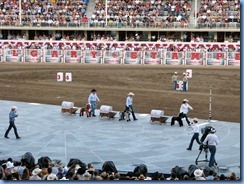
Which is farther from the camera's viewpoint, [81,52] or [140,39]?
[140,39]

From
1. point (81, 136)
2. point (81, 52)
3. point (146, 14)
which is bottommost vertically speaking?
point (81, 136)

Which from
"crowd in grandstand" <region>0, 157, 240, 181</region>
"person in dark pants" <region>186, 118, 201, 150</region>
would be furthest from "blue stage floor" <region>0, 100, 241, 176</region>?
"crowd in grandstand" <region>0, 157, 240, 181</region>

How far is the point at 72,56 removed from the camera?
54312 millimetres

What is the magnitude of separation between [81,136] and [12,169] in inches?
369

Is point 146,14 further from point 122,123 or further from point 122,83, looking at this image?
point 122,123

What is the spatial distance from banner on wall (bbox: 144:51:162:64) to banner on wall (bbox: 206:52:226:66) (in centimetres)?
431

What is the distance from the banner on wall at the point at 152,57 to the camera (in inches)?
2056

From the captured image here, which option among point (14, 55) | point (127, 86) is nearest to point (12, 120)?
point (127, 86)

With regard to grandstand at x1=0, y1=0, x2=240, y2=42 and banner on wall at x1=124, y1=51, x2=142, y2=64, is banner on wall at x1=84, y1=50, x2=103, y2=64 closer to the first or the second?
banner on wall at x1=124, y1=51, x2=142, y2=64


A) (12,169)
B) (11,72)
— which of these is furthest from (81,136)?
(11,72)

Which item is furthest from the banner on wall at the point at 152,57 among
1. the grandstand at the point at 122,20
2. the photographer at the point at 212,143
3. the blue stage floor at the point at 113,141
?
the photographer at the point at 212,143

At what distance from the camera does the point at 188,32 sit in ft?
206

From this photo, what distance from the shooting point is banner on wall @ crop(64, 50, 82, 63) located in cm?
5409

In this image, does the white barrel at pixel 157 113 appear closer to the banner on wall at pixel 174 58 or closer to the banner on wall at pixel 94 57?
the banner on wall at pixel 174 58
